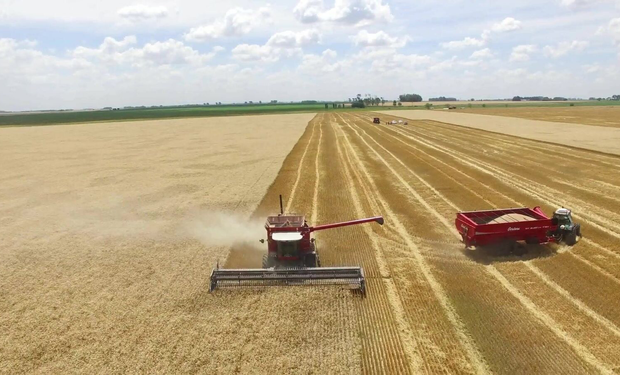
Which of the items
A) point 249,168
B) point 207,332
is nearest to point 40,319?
point 207,332

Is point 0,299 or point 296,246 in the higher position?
point 296,246

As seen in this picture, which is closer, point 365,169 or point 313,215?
point 313,215

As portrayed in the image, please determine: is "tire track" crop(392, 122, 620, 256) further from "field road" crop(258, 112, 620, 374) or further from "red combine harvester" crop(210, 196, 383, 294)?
"red combine harvester" crop(210, 196, 383, 294)

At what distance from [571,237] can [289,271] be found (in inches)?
442

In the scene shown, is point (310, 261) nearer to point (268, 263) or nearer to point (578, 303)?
point (268, 263)

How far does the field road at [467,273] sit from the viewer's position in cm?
1055

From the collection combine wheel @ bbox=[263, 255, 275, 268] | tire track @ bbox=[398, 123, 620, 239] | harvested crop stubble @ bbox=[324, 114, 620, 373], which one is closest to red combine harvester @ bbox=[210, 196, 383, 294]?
combine wheel @ bbox=[263, 255, 275, 268]

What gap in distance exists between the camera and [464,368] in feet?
32.8

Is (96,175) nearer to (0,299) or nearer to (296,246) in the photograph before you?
(0,299)

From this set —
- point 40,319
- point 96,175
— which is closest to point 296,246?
point 40,319

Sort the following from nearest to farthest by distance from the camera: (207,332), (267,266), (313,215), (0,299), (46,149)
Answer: (207,332)
(0,299)
(267,266)
(313,215)
(46,149)

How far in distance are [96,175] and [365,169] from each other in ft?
74.1

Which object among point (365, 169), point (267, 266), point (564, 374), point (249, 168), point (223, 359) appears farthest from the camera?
point (249, 168)

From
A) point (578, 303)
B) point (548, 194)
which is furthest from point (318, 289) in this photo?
point (548, 194)
